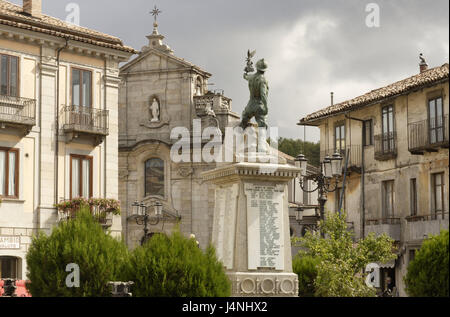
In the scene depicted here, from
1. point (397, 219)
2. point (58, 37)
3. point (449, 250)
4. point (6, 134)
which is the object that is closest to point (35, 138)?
point (6, 134)

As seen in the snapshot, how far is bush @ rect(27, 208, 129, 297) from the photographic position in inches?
617

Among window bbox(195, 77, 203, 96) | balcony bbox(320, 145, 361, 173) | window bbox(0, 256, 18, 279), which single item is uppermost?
window bbox(195, 77, 203, 96)

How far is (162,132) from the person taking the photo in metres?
49.3

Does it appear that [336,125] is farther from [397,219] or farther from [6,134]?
[6,134]

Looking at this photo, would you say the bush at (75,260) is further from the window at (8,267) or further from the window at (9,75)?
the window at (9,75)

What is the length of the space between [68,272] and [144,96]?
1376 inches

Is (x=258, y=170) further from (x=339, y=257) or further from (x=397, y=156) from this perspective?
(x=397, y=156)

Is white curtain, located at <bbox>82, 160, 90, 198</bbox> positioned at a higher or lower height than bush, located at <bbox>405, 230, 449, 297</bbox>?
higher

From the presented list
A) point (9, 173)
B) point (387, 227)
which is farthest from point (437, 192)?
point (9, 173)

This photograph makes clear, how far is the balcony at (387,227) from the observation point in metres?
37.6

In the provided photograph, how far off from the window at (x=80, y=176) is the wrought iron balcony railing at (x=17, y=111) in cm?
250

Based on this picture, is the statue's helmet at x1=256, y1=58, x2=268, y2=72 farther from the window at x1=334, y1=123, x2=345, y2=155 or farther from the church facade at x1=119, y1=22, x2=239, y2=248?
the church facade at x1=119, y1=22, x2=239, y2=248

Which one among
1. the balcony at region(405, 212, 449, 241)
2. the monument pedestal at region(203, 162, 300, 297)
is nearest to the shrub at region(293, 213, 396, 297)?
the monument pedestal at region(203, 162, 300, 297)

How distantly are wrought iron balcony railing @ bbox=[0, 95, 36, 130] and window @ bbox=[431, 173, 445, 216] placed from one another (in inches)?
624
